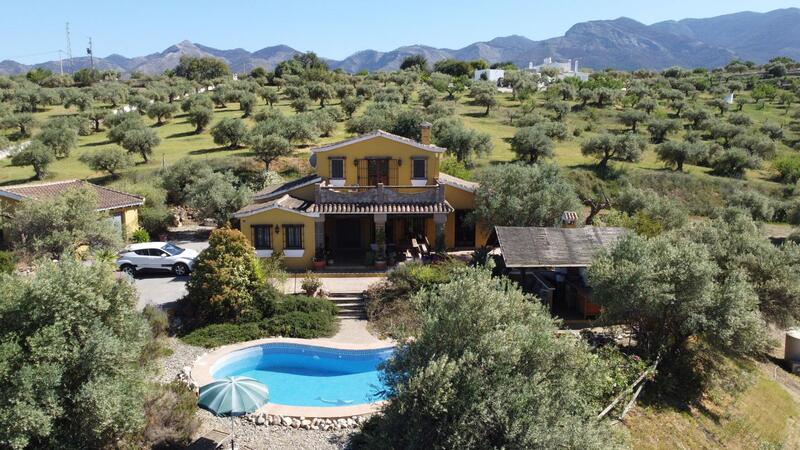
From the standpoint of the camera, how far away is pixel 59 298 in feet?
37.4

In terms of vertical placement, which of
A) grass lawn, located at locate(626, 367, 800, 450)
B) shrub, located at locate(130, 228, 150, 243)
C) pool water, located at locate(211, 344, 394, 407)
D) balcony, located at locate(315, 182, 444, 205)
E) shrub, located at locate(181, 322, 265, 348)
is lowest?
grass lawn, located at locate(626, 367, 800, 450)

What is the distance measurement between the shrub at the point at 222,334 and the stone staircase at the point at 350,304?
3518 mm

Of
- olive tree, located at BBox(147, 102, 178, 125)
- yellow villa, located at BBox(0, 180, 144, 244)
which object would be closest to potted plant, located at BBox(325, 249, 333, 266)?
yellow villa, located at BBox(0, 180, 144, 244)

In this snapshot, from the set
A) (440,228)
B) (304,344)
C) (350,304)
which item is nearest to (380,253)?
(440,228)

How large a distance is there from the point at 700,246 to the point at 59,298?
1712 centimetres

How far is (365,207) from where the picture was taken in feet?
90.8

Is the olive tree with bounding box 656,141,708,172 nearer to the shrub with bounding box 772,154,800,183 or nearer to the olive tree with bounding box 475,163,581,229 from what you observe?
the shrub with bounding box 772,154,800,183

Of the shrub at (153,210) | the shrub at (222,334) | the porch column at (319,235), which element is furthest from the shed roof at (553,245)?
the shrub at (153,210)

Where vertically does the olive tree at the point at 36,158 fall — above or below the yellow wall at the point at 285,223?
above

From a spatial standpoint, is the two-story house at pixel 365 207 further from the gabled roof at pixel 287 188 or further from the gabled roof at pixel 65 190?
the gabled roof at pixel 65 190

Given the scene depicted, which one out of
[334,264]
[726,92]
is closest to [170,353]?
[334,264]

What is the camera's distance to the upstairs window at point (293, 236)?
88.7 ft

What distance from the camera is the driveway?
73.7 ft

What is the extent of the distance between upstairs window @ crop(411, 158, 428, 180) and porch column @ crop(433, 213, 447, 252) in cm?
286
